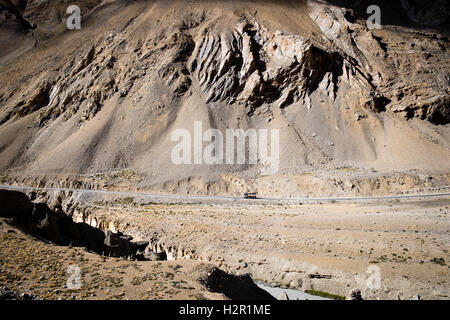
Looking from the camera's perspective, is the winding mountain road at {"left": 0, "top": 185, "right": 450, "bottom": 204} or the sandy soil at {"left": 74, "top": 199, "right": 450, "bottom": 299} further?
the winding mountain road at {"left": 0, "top": 185, "right": 450, "bottom": 204}

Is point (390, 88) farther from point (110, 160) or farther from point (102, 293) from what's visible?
point (102, 293)

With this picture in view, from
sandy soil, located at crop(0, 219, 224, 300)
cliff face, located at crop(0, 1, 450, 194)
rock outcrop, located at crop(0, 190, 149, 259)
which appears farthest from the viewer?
cliff face, located at crop(0, 1, 450, 194)

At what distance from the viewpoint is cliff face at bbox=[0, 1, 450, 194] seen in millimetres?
43188

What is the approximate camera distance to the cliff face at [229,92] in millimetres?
43188

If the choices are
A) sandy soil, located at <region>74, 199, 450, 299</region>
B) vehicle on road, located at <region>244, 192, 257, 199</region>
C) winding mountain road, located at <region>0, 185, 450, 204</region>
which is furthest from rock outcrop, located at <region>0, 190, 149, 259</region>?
vehicle on road, located at <region>244, 192, 257, 199</region>

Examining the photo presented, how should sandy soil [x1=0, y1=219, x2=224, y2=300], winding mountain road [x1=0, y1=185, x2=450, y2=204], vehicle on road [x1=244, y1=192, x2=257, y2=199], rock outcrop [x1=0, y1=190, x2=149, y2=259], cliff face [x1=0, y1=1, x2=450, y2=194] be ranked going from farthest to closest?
1. cliff face [x1=0, y1=1, x2=450, y2=194]
2. vehicle on road [x1=244, y1=192, x2=257, y2=199]
3. winding mountain road [x1=0, y1=185, x2=450, y2=204]
4. rock outcrop [x1=0, y1=190, x2=149, y2=259]
5. sandy soil [x1=0, y1=219, x2=224, y2=300]

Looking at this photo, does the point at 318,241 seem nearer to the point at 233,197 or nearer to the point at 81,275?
the point at 81,275

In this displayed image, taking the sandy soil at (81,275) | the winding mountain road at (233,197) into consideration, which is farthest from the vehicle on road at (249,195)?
the sandy soil at (81,275)

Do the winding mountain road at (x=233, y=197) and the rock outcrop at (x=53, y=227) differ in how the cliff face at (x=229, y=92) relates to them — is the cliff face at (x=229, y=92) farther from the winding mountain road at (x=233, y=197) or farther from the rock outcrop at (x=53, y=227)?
the rock outcrop at (x=53, y=227)

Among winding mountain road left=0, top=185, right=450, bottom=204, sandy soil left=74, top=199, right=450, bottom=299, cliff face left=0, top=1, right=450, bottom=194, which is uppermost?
cliff face left=0, top=1, right=450, bottom=194

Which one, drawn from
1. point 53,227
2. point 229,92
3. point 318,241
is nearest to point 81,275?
point 53,227

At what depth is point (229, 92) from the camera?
1983 inches

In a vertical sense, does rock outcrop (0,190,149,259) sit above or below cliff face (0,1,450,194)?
below

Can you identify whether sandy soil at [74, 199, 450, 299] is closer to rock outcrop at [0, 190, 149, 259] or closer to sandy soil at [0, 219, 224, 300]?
rock outcrop at [0, 190, 149, 259]
